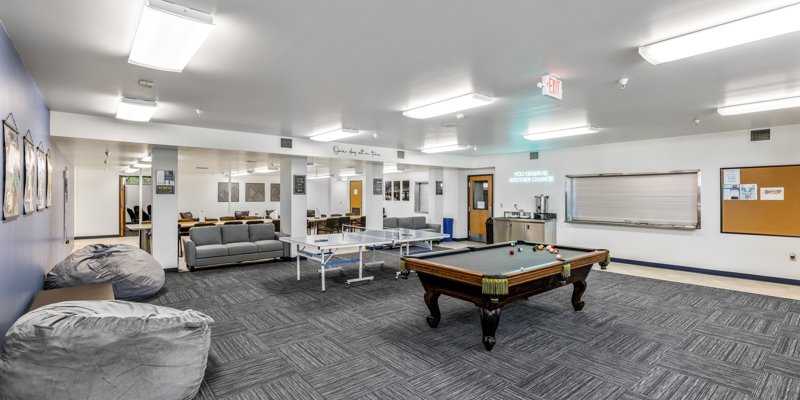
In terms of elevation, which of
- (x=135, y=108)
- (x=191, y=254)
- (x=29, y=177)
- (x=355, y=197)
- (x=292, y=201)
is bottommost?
(x=191, y=254)

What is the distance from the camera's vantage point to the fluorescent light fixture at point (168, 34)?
2424mm

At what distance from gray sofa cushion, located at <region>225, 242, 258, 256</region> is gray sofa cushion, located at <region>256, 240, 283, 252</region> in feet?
0.39

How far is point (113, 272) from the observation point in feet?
16.4

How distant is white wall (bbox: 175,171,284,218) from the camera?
596 inches

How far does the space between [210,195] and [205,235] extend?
892 centimetres

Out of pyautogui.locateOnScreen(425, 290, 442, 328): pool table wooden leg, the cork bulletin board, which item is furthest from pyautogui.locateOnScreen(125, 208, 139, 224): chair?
the cork bulletin board

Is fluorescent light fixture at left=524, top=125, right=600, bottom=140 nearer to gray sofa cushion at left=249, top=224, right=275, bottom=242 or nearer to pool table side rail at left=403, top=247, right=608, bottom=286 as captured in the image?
pool table side rail at left=403, top=247, right=608, bottom=286

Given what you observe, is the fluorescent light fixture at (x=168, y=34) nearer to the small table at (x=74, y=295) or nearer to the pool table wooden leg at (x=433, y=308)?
the small table at (x=74, y=295)

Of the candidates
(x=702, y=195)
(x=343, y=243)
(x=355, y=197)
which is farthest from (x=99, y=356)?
(x=355, y=197)

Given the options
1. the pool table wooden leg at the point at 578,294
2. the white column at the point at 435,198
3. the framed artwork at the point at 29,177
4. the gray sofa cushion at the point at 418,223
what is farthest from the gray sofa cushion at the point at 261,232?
the pool table wooden leg at the point at 578,294

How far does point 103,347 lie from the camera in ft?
8.07

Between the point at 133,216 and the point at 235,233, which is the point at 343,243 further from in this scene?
the point at 133,216

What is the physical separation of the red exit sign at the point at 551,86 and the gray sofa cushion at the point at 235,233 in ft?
22.8

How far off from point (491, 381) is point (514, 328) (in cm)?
130
